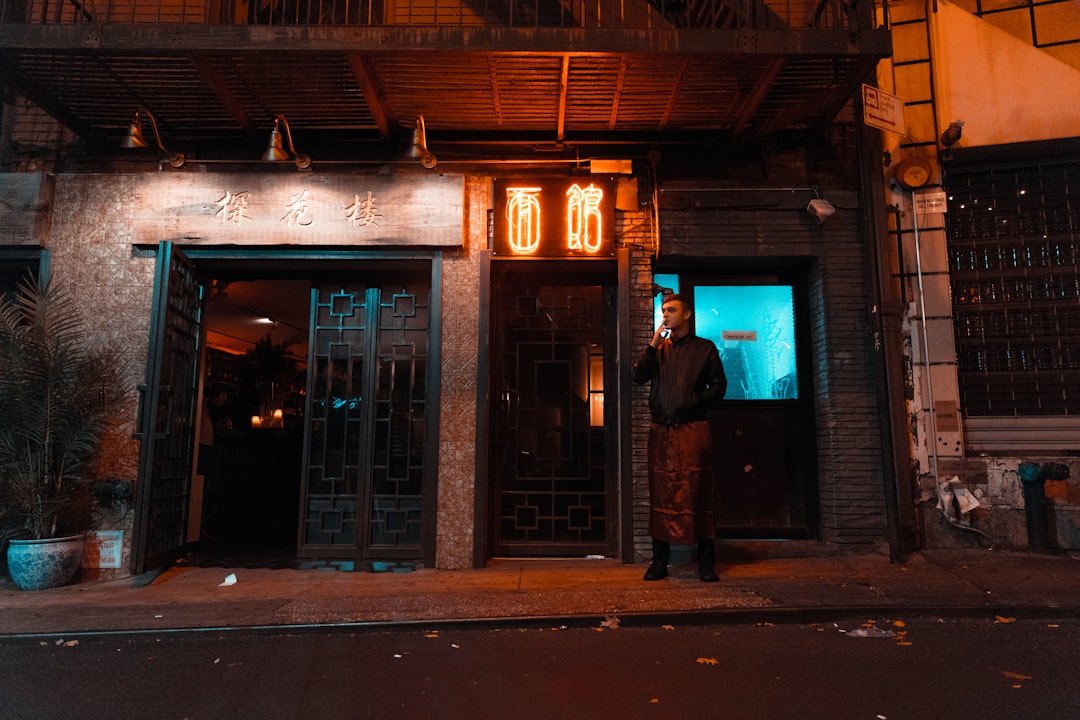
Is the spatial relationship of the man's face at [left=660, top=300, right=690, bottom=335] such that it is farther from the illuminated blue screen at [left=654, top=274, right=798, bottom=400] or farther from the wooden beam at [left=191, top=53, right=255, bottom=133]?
the wooden beam at [left=191, top=53, right=255, bottom=133]

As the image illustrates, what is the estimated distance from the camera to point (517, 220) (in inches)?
271

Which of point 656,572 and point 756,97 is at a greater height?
point 756,97

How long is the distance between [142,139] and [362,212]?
2.21 metres

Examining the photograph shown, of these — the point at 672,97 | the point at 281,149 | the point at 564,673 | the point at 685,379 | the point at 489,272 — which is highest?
the point at 672,97

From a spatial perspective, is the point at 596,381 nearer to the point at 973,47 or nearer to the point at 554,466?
the point at 554,466

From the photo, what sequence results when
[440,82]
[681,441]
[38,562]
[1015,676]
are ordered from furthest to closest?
[440,82] → [38,562] → [681,441] → [1015,676]

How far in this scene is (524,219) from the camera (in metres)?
6.88

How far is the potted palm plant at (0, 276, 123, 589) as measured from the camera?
596 cm

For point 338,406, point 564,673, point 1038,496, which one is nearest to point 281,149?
point 338,406

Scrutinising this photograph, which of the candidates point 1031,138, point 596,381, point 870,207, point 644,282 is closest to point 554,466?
point 596,381

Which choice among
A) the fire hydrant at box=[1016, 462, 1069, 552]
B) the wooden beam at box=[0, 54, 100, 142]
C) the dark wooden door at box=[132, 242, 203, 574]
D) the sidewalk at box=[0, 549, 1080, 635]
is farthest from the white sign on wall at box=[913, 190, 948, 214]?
the wooden beam at box=[0, 54, 100, 142]

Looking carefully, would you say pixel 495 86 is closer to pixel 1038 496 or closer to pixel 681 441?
pixel 681 441

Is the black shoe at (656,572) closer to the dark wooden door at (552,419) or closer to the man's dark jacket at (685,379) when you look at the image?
the dark wooden door at (552,419)

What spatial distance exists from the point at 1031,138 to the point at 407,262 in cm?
664
